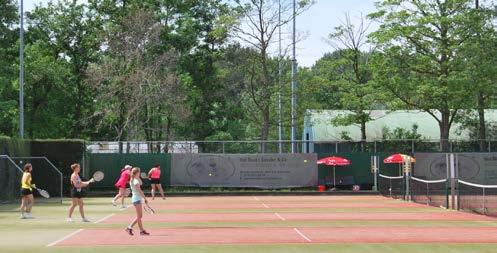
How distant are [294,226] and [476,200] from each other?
47.9ft

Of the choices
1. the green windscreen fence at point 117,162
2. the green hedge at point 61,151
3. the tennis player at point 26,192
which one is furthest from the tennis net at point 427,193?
the green hedge at point 61,151

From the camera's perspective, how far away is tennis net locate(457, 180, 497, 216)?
2551 cm

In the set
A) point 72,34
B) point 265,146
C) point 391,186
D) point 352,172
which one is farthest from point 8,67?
point 391,186

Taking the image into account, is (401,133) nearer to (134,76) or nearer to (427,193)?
(134,76)

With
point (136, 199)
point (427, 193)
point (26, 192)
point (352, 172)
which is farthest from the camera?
point (352, 172)

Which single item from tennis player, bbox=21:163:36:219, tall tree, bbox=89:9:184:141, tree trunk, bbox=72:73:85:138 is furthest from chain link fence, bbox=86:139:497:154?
tennis player, bbox=21:163:36:219

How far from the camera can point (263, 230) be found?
18.6 m

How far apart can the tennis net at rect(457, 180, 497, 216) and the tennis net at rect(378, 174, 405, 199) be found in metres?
3.05

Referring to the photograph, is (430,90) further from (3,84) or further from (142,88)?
(3,84)

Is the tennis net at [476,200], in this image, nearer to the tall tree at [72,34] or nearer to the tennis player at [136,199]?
the tennis player at [136,199]

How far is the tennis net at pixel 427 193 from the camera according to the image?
30.6 m

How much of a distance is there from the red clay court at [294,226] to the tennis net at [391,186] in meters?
6.56

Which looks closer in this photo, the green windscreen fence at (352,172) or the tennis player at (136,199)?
the tennis player at (136,199)

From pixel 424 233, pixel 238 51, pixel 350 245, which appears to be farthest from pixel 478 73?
pixel 350 245
